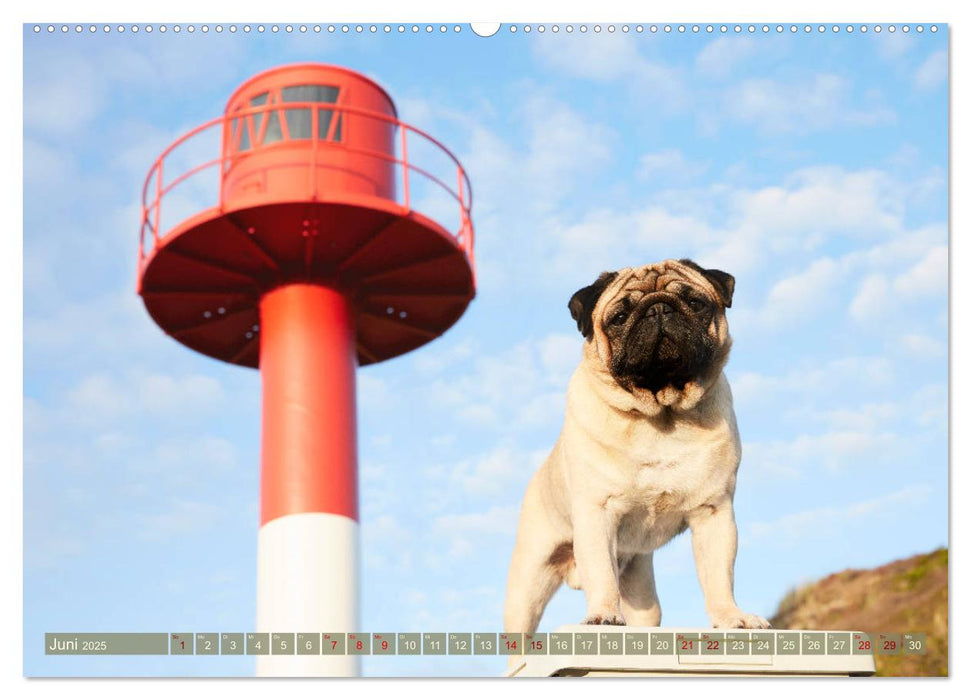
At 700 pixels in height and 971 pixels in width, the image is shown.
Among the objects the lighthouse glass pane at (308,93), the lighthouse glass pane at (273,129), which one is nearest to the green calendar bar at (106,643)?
the lighthouse glass pane at (273,129)

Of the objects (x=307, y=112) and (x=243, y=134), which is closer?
(x=307, y=112)

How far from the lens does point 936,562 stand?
7.87 metres

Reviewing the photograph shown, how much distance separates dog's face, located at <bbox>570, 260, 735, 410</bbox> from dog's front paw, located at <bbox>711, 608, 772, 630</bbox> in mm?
1010

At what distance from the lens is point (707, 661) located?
18.5ft

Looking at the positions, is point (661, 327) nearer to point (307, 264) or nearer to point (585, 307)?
point (585, 307)

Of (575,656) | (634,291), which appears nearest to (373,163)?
(634,291)

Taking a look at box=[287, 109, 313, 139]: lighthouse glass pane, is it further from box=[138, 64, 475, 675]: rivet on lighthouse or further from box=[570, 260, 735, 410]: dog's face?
box=[570, 260, 735, 410]: dog's face

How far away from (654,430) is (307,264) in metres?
5.72

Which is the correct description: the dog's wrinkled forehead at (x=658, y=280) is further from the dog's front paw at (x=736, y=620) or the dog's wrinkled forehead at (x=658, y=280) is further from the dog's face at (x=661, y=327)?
the dog's front paw at (x=736, y=620)

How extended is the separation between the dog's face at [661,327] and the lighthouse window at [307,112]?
553 cm

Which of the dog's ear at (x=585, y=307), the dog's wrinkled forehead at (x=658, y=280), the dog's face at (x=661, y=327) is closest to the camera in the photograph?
the dog's face at (x=661, y=327)

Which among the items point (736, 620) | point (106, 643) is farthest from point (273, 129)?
point (736, 620)

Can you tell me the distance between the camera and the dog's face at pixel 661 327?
6344 mm
